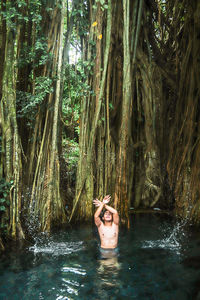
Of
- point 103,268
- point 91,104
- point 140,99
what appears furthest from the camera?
point 140,99

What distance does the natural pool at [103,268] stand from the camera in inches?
126

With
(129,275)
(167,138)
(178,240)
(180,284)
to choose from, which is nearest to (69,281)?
(129,275)

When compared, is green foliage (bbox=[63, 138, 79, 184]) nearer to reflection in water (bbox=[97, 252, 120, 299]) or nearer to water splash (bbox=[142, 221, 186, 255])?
water splash (bbox=[142, 221, 186, 255])

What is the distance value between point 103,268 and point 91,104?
264 cm

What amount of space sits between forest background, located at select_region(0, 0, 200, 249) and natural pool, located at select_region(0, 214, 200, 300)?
0.37 metres

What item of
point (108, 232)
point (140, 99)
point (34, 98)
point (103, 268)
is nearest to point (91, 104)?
point (34, 98)

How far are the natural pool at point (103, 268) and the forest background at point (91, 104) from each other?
369 millimetres

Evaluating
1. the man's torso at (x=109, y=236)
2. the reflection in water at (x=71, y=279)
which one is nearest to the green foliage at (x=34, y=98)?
the man's torso at (x=109, y=236)

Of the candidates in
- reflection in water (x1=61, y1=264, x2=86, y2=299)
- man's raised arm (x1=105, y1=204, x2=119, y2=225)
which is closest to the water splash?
man's raised arm (x1=105, y1=204, x2=119, y2=225)

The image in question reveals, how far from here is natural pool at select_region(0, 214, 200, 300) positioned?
320 cm

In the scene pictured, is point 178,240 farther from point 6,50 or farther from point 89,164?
point 6,50

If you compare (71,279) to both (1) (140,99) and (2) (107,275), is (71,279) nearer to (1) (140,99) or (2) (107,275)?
(2) (107,275)

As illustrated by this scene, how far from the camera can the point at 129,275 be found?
3.60 metres

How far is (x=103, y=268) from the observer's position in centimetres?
382
